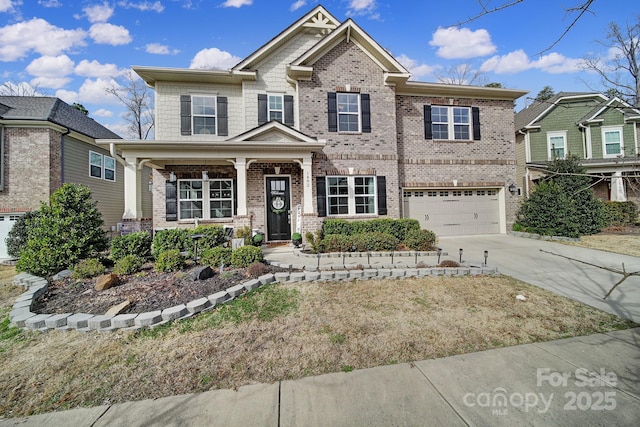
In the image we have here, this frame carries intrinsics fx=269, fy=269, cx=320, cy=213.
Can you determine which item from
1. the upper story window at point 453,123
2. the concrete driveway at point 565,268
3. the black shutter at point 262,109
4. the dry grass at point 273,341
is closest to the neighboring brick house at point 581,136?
the upper story window at point 453,123

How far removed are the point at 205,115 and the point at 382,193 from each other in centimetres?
741

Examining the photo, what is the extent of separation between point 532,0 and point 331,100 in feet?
25.3

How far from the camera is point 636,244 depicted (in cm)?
910

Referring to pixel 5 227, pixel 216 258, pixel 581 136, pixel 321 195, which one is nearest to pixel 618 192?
pixel 581 136

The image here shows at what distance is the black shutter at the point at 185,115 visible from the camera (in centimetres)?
1011

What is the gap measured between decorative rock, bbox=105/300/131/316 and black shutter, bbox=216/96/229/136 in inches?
299

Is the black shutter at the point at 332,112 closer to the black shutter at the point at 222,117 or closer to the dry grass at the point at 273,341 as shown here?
the black shutter at the point at 222,117

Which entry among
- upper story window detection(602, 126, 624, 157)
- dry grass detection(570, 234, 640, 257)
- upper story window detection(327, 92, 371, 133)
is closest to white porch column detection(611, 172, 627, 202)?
upper story window detection(602, 126, 624, 157)

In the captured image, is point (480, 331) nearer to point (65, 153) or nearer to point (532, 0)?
point (532, 0)

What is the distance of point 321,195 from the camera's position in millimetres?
9797

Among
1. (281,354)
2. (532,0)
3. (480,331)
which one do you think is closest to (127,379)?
(281,354)

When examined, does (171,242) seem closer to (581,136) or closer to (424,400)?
(424,400)

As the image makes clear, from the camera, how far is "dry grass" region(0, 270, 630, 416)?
2.70m

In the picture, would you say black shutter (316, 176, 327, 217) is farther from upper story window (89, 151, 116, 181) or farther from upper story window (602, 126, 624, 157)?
upper story window (602, 126, 624, 157)
